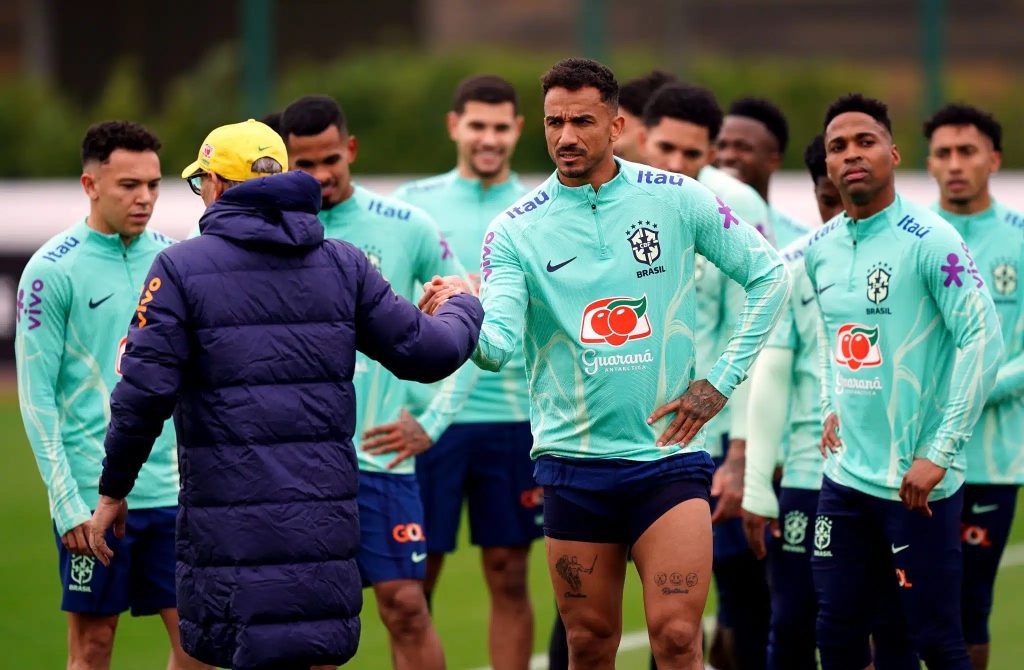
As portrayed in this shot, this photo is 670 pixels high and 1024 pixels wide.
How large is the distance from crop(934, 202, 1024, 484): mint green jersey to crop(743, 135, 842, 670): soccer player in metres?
0.71

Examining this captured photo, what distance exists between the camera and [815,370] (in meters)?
7.02

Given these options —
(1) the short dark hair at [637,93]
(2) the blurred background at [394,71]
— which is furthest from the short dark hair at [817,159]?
(2) the blurred background at [394,71]

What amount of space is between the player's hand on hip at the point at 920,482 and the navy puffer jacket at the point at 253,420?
2.10m

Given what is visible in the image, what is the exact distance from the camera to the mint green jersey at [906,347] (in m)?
5.93

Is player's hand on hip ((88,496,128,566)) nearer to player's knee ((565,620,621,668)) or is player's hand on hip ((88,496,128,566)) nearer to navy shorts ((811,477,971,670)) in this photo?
player's knee ((565,620,621,668))

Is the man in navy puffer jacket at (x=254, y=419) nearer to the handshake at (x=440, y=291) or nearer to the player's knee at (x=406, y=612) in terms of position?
the handshake at (x=440, y=291)

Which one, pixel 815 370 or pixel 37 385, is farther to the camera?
pixel 815 370

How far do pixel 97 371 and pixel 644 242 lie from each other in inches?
88.4

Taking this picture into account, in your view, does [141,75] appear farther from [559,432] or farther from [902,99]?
[559,432]

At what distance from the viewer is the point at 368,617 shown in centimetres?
954

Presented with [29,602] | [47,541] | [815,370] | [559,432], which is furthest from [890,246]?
[47,541]

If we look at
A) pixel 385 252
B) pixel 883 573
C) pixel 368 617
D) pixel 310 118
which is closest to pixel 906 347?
pixel 883 573

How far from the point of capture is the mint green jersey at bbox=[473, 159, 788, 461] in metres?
5.68

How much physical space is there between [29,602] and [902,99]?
54.3 feet
